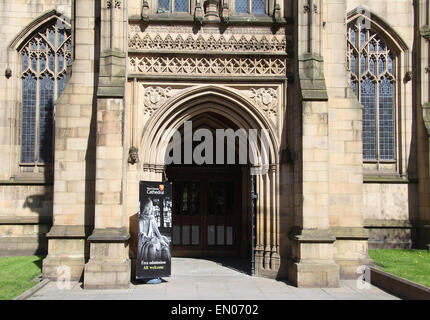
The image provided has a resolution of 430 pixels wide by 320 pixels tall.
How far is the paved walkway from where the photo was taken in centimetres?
1008

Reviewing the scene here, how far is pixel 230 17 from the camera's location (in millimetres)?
12789

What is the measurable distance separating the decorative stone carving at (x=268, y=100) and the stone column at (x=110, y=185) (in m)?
3.70

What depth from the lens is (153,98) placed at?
12430 mm

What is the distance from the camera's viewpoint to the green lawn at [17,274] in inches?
391

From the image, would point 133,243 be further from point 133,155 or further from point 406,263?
point 406,263

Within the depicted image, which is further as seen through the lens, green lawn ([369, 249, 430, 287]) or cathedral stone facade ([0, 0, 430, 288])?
cathedral stone facade ([0, 0, 430, 288])

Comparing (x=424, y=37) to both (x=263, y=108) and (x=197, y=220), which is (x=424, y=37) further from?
(x=197, y=220)

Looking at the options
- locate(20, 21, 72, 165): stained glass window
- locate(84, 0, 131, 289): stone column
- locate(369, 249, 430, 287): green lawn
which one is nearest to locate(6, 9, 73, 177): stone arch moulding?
locate(20, 21, 72, 165): stained glass window

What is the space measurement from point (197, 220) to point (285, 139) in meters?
5.92

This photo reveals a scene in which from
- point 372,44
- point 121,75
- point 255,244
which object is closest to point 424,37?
point 372,44

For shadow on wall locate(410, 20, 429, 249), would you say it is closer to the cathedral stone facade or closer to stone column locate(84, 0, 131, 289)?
the cathedral stone facade

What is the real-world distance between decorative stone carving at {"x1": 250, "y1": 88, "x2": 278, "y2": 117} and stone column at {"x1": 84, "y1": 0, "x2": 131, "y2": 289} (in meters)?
3.70

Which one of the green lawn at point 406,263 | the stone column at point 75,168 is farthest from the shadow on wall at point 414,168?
the stone column at point 75,168

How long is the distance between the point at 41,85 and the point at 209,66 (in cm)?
800
